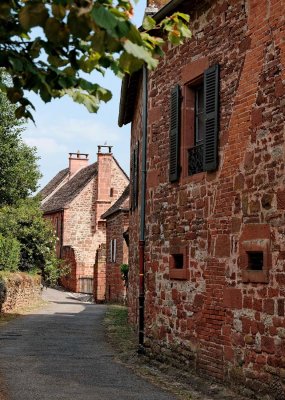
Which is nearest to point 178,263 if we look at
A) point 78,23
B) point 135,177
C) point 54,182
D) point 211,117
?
point 211,117

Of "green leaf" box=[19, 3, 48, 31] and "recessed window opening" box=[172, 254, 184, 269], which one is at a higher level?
"green leaf" box=[19, 3, 48, 31]

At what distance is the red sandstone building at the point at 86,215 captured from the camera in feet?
139

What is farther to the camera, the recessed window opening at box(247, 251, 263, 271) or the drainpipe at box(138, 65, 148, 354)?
the drainpipe at box(138, 65, 148, 354)

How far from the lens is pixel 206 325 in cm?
979

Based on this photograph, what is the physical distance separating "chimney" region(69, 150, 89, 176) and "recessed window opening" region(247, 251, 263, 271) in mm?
45531

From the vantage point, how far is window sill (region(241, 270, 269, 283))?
8.23 meters

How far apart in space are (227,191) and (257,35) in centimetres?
224

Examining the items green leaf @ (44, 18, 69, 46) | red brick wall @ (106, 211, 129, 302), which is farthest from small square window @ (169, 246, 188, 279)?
red brick wall @ (106, 211, 129, 302)

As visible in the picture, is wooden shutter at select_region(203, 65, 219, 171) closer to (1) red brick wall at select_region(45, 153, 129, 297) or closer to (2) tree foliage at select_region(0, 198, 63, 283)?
(2) tree foliage at select_region(0, 198, 63, 283)

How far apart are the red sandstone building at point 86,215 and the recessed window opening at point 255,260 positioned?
33137 millimetres

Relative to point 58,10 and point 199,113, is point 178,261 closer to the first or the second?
point 199,113

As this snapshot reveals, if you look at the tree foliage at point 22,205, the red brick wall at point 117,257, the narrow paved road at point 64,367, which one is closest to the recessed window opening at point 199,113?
the narrow paved road at point 64,367

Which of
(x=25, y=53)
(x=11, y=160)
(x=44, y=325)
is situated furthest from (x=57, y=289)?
(x=25, y=53)

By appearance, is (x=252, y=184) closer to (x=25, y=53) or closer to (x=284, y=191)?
(x=284, y=191)
